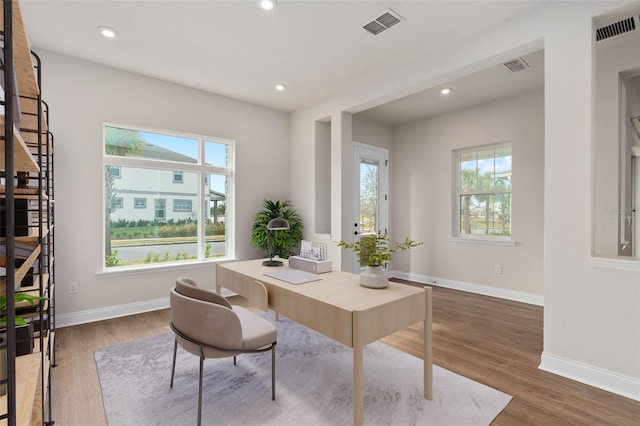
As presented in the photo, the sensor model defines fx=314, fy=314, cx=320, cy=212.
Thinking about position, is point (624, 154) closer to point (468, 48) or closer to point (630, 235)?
point (630, 235)

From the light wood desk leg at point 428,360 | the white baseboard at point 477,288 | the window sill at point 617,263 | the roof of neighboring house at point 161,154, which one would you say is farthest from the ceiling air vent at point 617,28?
the roof of neighboring house at point 161,154

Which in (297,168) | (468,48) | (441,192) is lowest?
(441,192)

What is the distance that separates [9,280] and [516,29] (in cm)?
345

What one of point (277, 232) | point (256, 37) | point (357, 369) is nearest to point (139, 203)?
point (277, 232)

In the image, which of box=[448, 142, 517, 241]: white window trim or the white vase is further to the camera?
box=[448, 142, 517, 241]: white window trim

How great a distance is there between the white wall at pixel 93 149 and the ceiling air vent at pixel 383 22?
7.91ft

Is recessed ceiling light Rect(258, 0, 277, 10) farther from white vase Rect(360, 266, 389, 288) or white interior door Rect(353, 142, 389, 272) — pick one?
white interior door Rect(353, 142, 389, 272)

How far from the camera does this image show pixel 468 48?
2.93m

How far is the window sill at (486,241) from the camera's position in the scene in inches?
169

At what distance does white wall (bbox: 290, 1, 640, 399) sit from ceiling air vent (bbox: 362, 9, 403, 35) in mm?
979

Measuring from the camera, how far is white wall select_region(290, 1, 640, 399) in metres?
2.13

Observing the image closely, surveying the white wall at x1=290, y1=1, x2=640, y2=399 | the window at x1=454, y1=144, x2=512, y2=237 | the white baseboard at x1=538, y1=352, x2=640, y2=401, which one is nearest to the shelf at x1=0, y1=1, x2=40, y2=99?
the white wall at x1=290, y1=1, x2=640, y2=399

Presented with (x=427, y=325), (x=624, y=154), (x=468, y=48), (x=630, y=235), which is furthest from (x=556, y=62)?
(x=427, y=325)

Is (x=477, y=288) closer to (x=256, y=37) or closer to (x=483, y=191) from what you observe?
(x=483, y=191)
